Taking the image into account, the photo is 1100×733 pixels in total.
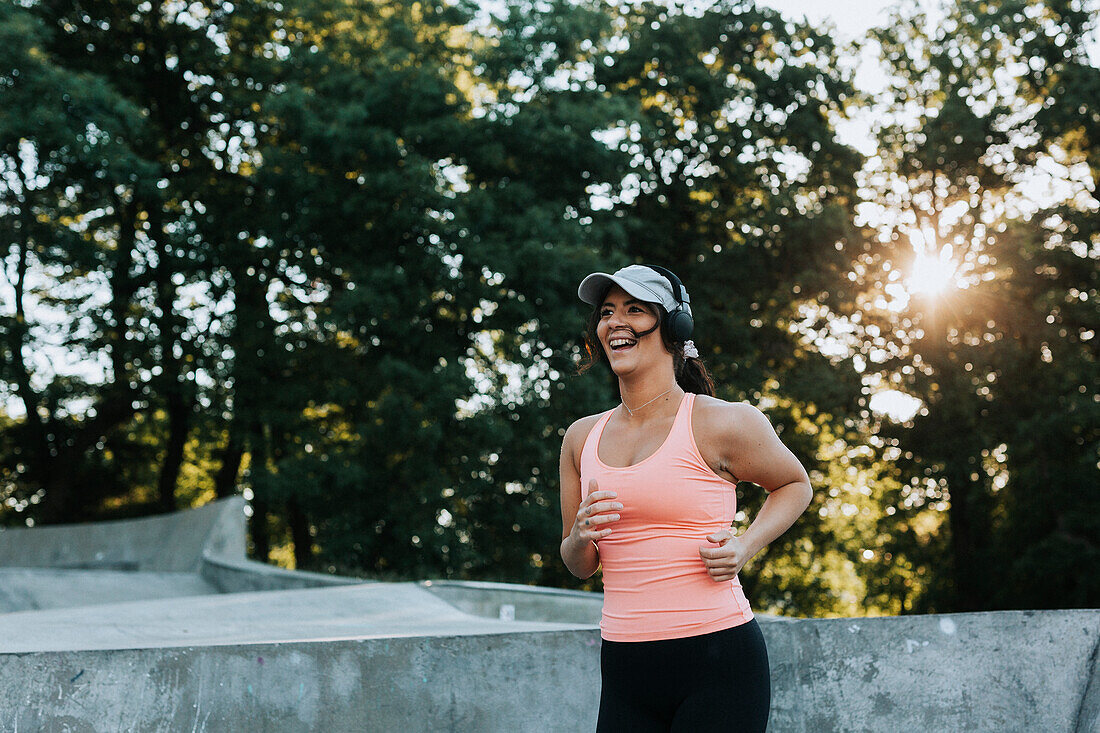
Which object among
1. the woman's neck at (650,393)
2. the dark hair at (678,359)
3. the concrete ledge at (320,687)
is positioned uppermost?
the dark hair at (678,359)

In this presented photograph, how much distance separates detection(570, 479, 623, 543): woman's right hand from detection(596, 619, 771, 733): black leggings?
277mm

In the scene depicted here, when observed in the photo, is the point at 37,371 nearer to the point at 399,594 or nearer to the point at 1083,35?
the point at 399,594

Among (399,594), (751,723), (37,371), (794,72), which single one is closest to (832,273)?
(794,72)

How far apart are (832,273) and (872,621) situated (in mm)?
20017

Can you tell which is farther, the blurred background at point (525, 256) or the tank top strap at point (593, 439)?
the blurred background at point (525, 256)

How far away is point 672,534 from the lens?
2.45 meters

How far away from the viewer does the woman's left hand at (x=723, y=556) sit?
7.82 ft

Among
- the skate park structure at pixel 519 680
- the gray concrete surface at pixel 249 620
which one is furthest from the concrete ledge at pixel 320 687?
the gray concrete surface at pixel 249 620

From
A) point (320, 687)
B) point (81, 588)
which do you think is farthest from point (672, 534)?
point (81, 588)

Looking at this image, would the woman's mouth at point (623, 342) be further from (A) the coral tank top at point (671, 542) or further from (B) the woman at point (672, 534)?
(A) the coral tank top at point (671, 542)

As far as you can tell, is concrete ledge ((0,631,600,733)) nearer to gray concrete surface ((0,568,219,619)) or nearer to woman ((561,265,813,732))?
woman ((561,265,813,732))

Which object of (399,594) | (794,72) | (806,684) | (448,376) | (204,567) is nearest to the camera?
(806,684)

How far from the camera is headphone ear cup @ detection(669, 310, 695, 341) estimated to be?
8.80 feet

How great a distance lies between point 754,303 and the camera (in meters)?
24.3
